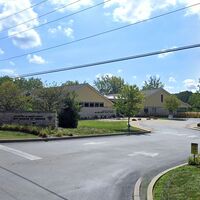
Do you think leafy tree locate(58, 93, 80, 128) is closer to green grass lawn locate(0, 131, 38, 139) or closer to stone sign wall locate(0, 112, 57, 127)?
stone sign wall locate(0, 112, 57, 127)

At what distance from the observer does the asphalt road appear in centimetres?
955

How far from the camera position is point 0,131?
2389cm

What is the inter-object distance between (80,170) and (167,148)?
8829 millimetres

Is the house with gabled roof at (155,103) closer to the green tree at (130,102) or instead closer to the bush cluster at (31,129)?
the green tree at (130,102)

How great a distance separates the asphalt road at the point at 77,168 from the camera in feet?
31.3

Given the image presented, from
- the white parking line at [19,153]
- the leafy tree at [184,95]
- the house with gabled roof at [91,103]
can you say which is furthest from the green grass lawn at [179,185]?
the leafy tree at [184,95]

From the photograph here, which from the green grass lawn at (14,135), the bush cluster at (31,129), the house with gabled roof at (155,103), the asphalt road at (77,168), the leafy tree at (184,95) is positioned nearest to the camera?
the asphalt road at (77,168)

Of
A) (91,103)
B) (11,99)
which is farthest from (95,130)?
(91,103)

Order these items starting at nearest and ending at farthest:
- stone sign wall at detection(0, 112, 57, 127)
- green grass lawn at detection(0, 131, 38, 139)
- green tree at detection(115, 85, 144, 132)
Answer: green grass lawn at detection(0, 131, 38, 139) → stone sign wall at detection(0, 112, 57, 127) → green tree at detection(115, 85, 144, 132)

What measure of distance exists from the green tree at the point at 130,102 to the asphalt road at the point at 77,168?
50.6ft

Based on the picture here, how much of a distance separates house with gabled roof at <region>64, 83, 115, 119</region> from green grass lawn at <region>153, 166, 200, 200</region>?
163 ft

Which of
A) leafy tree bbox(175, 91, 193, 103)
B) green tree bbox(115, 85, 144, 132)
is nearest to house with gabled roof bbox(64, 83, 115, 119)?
green tree bbox(115, 85, 144, 132)

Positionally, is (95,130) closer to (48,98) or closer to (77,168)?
(48,98)

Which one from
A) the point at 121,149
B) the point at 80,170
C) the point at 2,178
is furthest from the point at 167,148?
the point at 2,178
